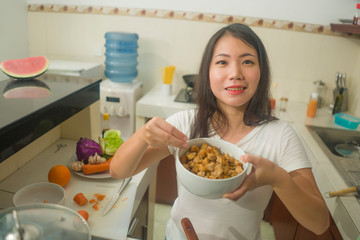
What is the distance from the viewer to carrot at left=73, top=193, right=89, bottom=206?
0.96 metres

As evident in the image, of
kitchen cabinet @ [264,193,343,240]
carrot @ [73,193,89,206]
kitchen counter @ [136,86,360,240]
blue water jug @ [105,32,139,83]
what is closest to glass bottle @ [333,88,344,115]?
kitchen counter @ [136,86,360,240]

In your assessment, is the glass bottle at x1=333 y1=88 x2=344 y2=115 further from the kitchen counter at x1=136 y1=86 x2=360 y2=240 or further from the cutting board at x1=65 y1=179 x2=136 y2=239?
the cutting board at x1=65 y1=179 x2=136 y2=239

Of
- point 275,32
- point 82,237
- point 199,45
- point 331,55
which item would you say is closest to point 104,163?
point 82,237

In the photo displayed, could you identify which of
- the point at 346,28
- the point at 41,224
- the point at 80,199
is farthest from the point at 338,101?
the point at 41,224

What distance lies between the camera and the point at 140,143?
2.74 feet

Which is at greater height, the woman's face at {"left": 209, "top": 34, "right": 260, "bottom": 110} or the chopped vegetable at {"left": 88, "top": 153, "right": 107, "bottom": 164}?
the woman's face at {"left": 209, "top": 34, "right": 260, "bottom": 110}

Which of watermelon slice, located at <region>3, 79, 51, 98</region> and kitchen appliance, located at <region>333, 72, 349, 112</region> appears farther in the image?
kitchen appliance, located at <region>333, 72, 349, 112</region>

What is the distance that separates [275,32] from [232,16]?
0.39 m

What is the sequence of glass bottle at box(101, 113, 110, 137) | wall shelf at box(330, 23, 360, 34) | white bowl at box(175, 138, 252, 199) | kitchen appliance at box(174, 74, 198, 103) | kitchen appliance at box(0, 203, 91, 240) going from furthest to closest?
kitchen appliance at box(174, 74, 198, 103) < wall shelf at box(330, 23, 360, 34) < glass bottle at box(101, 113, 110, 137) < white bowl at box(175, 138, 252, 199) < kitchen appliance at box(0, 203, 91, 240)

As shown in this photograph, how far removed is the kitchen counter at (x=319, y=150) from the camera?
43.9 inches

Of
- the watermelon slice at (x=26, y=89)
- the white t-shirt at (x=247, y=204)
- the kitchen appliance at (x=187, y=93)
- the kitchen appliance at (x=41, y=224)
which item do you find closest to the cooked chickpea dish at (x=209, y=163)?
the white t-shirt at (x=247, y=204)

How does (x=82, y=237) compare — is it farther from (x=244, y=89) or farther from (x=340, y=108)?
(x=340, y=108)

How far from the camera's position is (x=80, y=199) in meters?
0.96

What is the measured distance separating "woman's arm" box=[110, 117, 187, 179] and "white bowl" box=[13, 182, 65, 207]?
20 cm
